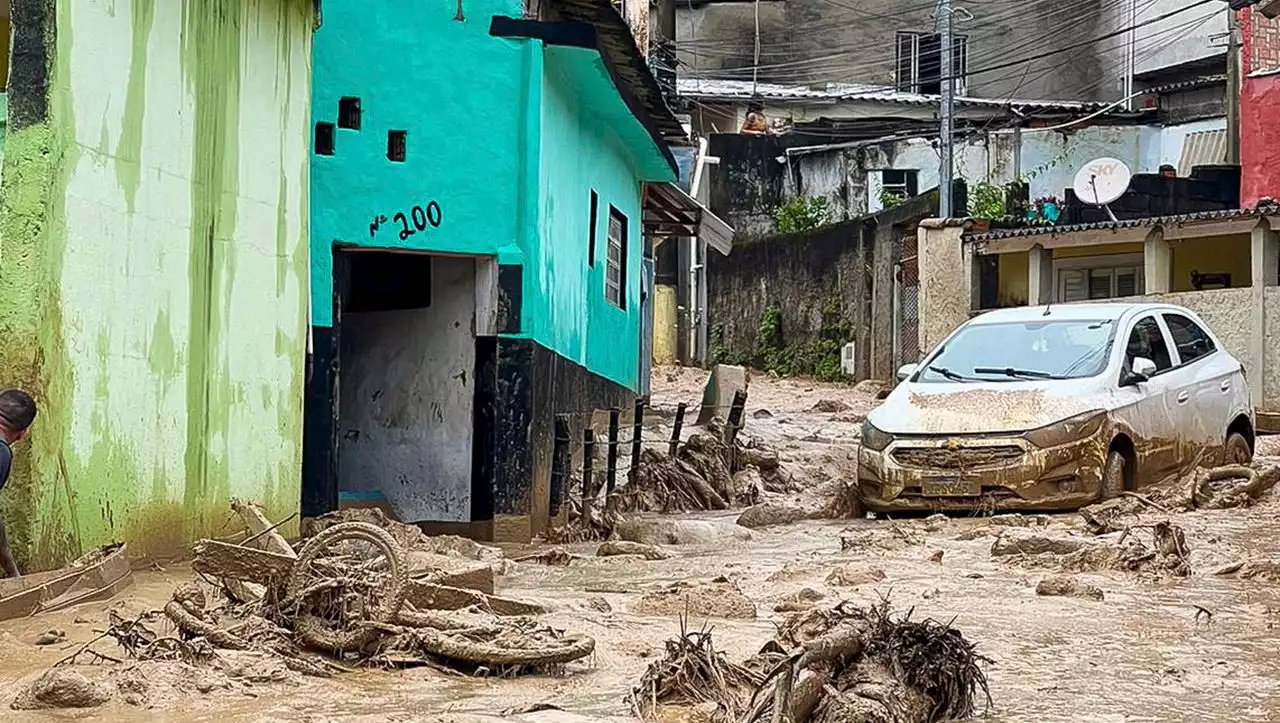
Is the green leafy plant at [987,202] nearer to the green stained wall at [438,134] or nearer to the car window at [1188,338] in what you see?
the car window at [1188,338]

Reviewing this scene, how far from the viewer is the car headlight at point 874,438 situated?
483 inches

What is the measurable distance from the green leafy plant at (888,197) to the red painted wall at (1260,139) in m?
8.58

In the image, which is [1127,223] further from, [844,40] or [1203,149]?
[844,40]

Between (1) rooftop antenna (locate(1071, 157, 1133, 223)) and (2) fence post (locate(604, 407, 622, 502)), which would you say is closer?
(2) fence post (locate(604, 407, 622, 502))

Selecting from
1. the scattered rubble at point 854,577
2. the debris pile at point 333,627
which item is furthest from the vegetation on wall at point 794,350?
the debris pile at point 333,627

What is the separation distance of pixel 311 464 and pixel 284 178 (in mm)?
2257

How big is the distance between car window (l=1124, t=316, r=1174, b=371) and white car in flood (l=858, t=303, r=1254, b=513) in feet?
0.04

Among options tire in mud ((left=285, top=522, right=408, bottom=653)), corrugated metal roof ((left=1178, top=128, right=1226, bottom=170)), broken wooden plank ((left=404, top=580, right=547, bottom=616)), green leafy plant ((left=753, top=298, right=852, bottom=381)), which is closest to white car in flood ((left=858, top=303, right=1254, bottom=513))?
broken wooden plank ((left=404, top=580, right=547, bottom=616))

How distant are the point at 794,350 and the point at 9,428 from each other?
27.0 meters

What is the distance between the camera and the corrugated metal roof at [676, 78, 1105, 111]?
3656 centimetres

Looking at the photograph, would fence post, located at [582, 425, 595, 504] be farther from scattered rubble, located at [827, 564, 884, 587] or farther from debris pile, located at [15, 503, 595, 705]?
debris pile, located at [15, 503, 595, 705]

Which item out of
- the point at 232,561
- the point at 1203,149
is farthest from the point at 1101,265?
the point at 232,561

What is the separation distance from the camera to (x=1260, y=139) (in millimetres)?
26328

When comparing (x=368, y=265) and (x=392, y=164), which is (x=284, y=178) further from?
(x=368, y=265)
